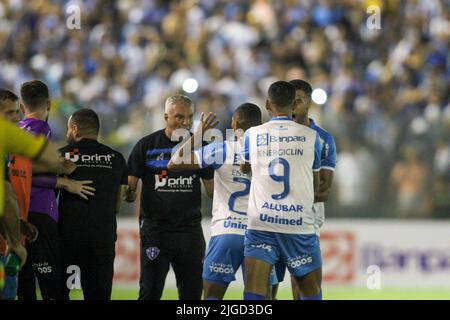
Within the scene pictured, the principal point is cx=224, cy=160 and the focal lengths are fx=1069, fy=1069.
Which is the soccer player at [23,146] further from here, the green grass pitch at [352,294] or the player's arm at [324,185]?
the green grass pitch at [352,294]

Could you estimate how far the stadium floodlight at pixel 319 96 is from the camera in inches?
690

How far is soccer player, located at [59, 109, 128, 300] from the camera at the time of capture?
9.81m

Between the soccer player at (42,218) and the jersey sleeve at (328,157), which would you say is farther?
the jersey sleeve at (328,157)

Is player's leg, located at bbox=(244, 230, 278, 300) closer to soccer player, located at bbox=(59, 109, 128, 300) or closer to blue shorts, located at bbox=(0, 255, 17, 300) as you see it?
soccer player, located at bbox=(59, 109, 128, 300)

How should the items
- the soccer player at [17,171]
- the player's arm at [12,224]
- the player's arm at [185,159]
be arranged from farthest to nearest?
the player's arm at [185,159] < the soccer player at [17,171] < the player's arm at [12,224]

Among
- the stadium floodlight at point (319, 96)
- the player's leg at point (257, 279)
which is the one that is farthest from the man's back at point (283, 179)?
the stadium floodlight at point (319, 96)

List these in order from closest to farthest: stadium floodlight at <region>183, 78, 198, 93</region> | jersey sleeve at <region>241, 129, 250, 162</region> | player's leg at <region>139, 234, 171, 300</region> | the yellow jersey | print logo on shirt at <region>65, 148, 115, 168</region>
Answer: the yellow jersey
jersey sleeve at <region>241, 129, 250, 162</region>
print logo on shirt at <region>65, 148, 115, 168</region>
player's leg at <region>139, 234, 171, 300</region>
stadium floodlight at <region>183, 78, 198, 93</region>

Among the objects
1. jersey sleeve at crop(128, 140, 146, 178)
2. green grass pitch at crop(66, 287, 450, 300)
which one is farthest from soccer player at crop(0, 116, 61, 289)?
green grass pitch at crop(66, 287, 450, 300)

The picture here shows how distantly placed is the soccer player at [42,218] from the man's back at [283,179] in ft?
5.64

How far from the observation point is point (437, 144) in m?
15.8

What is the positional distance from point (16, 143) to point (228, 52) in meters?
13.7

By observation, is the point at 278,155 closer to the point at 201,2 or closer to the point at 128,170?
the point at 128,170

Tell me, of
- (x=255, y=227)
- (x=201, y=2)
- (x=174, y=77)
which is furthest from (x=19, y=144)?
(x=201, y=2)

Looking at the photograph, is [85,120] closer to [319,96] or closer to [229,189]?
[229,189]
